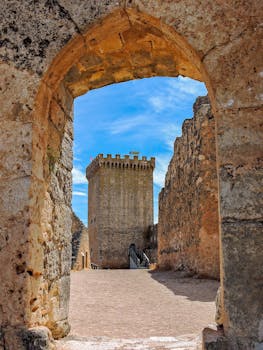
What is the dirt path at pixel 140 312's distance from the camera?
3844mm

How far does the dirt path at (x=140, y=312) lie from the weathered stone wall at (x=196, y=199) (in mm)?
593

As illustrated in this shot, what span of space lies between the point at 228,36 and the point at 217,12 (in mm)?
203

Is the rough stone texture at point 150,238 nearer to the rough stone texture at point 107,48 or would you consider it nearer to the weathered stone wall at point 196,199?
the weathered stone wall at point 196,199

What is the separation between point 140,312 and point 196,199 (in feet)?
12.1

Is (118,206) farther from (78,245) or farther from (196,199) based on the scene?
(196,199)

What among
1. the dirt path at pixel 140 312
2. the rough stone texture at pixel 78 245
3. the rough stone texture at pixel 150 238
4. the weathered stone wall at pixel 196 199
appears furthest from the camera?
the rough stone texture at pixel 150 238

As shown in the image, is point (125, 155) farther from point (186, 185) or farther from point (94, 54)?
point (94, 54)

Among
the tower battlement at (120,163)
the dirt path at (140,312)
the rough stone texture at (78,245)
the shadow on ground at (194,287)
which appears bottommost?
the dirt path at (140,312)

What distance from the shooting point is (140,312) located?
17.6ft

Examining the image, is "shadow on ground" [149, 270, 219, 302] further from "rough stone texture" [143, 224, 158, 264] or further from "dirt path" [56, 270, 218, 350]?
"rough stone texture" [143, 224, 158, 264]

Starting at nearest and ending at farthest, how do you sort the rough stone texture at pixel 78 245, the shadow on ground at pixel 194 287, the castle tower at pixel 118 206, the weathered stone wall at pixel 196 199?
the shadow on ground at pixel 194 287 < the weathered stone wall at pixel 196 199 < the rough stone texture at pixel 78 245 < the castle tower at pixel 118 206

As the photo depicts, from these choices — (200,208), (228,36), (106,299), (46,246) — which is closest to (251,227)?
(228,36)

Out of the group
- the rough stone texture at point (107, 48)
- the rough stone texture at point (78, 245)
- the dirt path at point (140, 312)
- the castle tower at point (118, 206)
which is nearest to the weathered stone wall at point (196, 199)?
the dirt path at point (140, 312)

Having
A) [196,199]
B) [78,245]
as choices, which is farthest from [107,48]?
[78,245]
